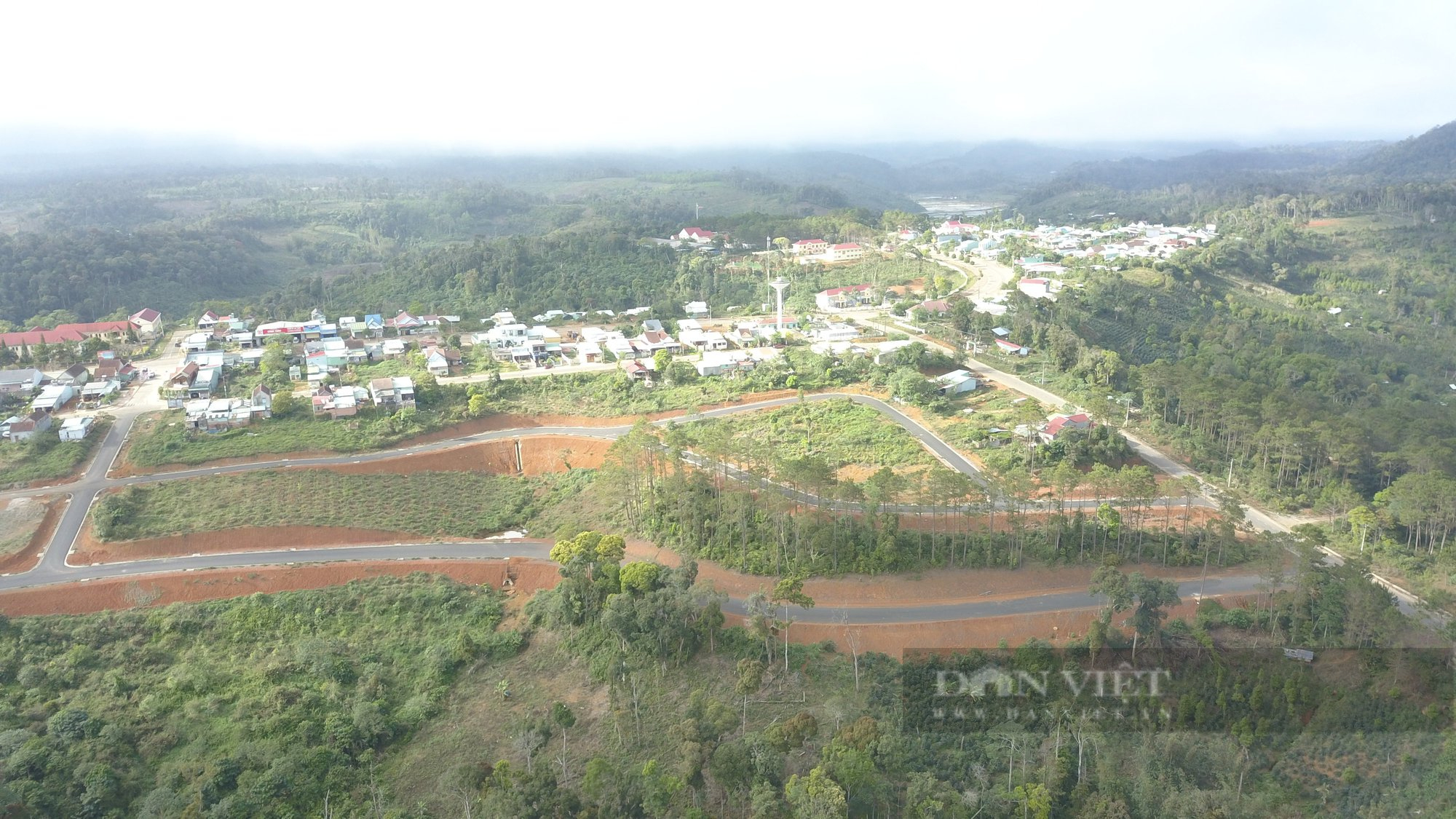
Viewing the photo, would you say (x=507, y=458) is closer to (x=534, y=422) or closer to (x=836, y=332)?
(x=534, y=422)

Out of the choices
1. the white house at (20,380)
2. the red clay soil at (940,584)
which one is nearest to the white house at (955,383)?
the red clay soil at (940,584)

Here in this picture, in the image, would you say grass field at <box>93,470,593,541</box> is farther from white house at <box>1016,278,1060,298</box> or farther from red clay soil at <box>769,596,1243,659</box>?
white house at <box>1016,278,1060,298</box>

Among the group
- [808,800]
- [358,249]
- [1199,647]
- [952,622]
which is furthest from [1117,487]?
[358,249]

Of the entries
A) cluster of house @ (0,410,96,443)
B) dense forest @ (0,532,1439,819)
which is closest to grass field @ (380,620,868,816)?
dense forest @ (0,532,1439,819)

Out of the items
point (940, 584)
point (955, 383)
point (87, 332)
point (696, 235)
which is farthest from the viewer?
point (696, 235)

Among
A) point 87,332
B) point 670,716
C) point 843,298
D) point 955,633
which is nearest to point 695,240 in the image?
point 843,298

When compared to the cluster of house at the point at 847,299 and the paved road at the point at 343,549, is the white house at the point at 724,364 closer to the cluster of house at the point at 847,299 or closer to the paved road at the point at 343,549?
the paved road at the point at 343,549
